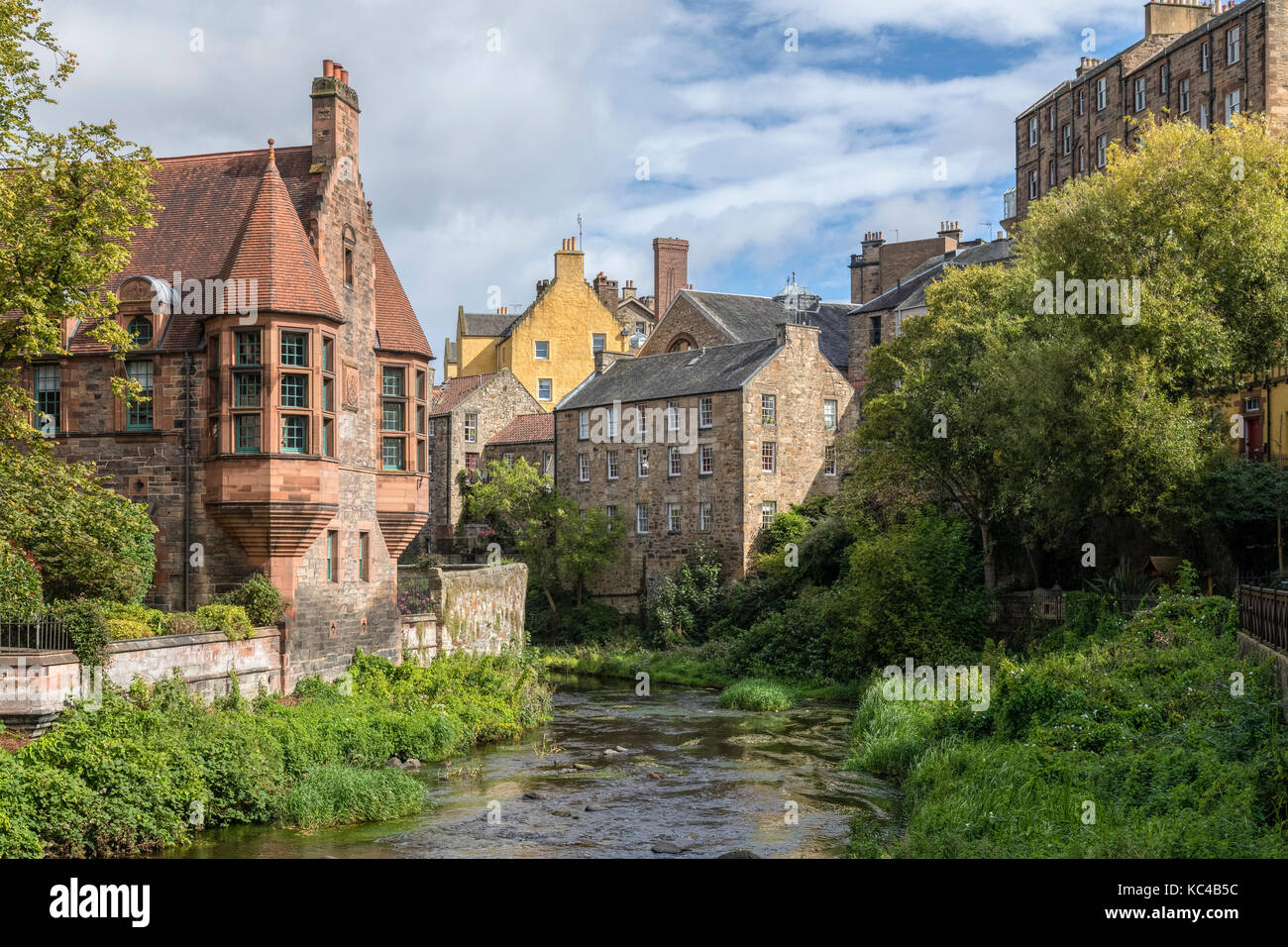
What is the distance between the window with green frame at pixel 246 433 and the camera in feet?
83.4

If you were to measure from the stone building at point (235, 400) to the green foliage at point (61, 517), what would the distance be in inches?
133

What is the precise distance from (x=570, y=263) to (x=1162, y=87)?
3254cm

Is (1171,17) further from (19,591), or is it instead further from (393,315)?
(19,591)

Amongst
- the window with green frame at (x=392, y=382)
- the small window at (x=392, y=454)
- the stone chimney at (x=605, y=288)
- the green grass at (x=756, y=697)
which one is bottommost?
the green grass at (x=756, y=697)

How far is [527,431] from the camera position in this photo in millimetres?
60969

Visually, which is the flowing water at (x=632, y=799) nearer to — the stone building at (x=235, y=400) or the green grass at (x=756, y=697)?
the green grass at (x=756, y=697)

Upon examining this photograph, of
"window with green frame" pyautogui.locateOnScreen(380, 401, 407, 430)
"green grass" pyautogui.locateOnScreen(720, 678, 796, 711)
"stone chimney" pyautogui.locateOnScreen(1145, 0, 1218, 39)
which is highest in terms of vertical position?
"stone chimney" pyautogui.locateOnScreen(1145, 0, 1218, 39)

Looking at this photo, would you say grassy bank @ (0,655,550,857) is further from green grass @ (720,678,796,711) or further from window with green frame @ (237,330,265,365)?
green grass @ (720,678,796,711)

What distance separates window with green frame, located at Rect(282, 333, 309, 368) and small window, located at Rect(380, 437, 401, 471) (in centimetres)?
552

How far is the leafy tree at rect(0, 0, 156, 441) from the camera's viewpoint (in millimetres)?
18328

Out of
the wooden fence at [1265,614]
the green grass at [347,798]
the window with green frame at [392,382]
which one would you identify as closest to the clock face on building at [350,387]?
the window with green frame at [392,382]

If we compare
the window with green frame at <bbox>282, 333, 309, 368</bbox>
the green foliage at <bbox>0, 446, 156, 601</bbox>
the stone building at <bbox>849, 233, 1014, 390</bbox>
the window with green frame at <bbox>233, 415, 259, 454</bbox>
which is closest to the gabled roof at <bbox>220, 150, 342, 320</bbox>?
the window with green frame at <bbox>282, 333, 309, 368</bbox>

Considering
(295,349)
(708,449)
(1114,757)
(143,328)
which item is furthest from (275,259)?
(708,449)
